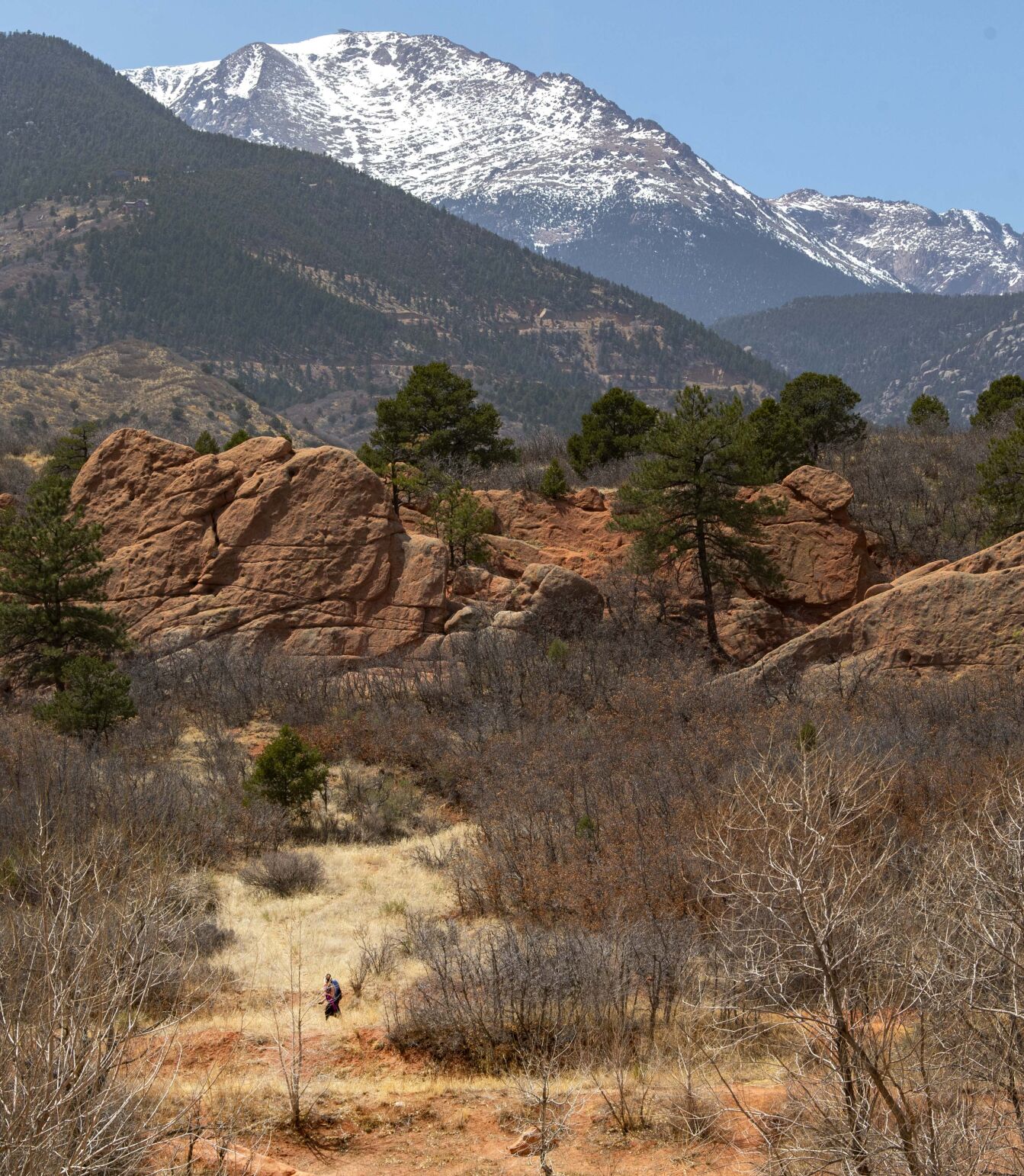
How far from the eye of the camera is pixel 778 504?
26500 mm

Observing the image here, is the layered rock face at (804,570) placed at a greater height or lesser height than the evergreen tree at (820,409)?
lesser

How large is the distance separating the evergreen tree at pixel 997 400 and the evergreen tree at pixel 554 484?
18065 millimetres

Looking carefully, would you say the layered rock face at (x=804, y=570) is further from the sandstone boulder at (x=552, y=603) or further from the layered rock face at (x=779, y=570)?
the sandstone boulder at (x=552, y=603)

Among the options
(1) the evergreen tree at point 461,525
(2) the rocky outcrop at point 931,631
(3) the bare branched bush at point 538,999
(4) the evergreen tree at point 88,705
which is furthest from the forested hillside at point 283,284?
(3) the bare branched bush at point 538,999

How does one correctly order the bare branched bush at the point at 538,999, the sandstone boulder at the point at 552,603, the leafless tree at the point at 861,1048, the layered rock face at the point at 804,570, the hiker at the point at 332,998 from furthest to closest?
1. the layered rock face at the point at 804,570
2. the sandstone boulder at the point at 552,603
3. the hiker at the point at 332,998
4. the bare branched bush at the point at 538,999
5. the leafless tree at the point at 861,1048

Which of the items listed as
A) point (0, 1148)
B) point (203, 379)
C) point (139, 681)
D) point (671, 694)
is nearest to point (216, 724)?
point (139, 681)

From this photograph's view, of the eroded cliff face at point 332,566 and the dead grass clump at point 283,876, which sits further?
the eroded cliff face at point 332,566

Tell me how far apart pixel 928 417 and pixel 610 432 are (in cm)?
1440

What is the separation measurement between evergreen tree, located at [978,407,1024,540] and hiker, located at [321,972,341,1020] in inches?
788

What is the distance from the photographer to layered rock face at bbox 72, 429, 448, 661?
23.9 metres

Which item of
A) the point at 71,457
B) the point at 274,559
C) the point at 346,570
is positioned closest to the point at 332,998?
the point at 346,570

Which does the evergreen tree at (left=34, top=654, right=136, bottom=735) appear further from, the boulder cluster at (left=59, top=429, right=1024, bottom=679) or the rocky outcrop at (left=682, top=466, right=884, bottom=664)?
the rocky outcrop at (left=682, top=466, right=884, bottom=664)

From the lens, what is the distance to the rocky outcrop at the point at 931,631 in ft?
62.6

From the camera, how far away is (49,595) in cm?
2019
